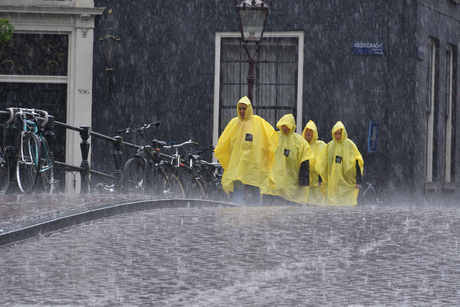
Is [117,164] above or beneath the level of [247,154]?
beneath

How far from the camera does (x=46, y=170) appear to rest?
383 inches

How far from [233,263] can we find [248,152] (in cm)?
574

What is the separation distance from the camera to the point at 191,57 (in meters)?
17.2

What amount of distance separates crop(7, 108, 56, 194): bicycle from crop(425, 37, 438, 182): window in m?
10.9

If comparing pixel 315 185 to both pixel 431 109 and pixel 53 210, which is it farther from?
pixel 431 109

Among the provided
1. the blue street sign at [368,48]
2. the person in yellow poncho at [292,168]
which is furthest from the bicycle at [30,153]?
the blue street sign at [368,48]

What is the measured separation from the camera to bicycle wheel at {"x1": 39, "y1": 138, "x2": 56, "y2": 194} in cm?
959

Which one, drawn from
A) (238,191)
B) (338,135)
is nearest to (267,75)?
(338,135)

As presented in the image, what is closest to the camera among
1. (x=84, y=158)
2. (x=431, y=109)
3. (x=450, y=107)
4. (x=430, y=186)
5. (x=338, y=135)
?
(x=84, y=158)

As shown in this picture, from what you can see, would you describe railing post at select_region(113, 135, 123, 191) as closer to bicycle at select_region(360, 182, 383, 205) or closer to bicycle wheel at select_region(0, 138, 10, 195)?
bicycle wheel at select_region(0, 138, 10, 195)

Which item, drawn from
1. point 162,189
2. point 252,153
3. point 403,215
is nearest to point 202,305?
point 403,215

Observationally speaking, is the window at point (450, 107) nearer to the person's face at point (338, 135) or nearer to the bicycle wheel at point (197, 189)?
the person's face at point (338, 135)

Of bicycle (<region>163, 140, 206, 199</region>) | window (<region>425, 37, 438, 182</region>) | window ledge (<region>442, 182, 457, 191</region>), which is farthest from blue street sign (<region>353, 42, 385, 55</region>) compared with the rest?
bicycle (<region>163, 140, 206, 199</region>)

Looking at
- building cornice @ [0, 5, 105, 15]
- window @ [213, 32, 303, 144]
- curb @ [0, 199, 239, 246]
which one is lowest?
curb @ [0, 199, 239, 246]
